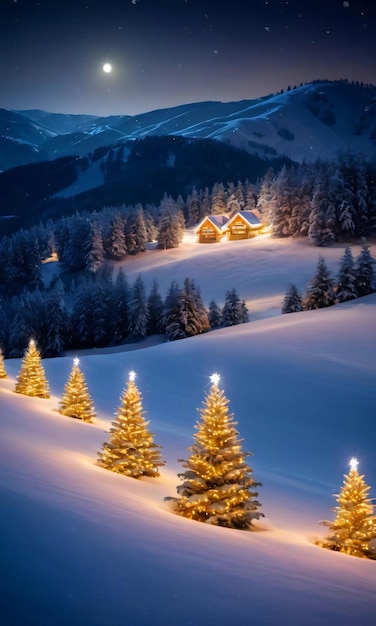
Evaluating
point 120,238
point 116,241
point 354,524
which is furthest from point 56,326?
point 354,524

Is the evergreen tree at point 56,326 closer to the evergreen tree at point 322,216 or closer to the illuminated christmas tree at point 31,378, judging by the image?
the illuminated christmas tree at point 31,378

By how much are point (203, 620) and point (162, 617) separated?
0.40m

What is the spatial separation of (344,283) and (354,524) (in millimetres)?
34653

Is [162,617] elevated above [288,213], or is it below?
below

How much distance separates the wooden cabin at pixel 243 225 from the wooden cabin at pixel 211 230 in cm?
171

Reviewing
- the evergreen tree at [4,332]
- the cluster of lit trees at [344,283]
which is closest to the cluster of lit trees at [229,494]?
the cluster of lit trees at [344,283]

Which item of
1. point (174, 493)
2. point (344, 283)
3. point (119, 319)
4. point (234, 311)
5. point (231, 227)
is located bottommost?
point (174, 493)

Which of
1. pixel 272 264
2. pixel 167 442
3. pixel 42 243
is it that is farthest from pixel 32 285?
pixel 167 442

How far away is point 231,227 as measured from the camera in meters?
Result: 85.8

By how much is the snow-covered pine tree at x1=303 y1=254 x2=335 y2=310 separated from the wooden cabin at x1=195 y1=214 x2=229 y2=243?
4462 cm

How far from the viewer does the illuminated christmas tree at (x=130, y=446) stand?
41.3 ft

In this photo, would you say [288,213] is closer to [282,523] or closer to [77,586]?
[282,523]

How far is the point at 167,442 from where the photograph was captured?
61.9 feet

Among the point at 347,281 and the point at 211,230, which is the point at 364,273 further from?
the point at 211,230
